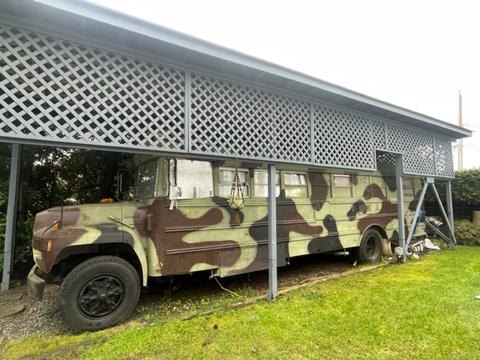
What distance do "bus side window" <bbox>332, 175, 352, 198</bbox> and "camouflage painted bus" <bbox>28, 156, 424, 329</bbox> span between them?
0.02 meters

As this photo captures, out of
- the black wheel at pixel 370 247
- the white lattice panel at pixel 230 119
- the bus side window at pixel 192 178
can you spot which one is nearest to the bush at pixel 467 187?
the black wheel at pixel 370 247

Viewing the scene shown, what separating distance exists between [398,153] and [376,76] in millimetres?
12315

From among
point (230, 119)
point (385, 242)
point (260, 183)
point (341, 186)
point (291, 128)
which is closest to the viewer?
point (230, 119)

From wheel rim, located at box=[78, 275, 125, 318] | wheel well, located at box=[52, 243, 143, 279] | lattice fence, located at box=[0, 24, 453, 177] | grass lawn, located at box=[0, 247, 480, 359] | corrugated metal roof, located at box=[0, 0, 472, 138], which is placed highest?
corrugated metal roof, located at box=[0, 0, 472, 138]

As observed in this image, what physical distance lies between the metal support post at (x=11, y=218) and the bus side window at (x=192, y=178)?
3155mm

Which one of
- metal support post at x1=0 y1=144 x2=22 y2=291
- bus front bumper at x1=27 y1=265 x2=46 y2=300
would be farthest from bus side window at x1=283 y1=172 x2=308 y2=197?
metal support post at x1=0 y1=144 x2=22 y2=291

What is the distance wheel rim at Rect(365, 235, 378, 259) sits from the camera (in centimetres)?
643

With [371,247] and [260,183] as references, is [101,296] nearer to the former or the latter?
[260,183]

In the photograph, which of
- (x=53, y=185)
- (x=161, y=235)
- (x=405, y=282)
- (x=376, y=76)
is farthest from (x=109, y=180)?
(x=376, y=76)

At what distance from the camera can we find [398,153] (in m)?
6.16

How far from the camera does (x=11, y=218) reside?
497cm

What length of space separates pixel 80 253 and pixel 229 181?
7.20ft

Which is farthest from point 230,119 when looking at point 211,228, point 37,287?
point 37,287

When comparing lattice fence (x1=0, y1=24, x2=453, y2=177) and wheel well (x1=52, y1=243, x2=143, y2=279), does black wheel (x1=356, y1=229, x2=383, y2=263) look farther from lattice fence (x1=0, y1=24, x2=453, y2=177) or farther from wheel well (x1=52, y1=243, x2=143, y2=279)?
wheel well (x1=52, y1=243, x2=143, y2=279)
